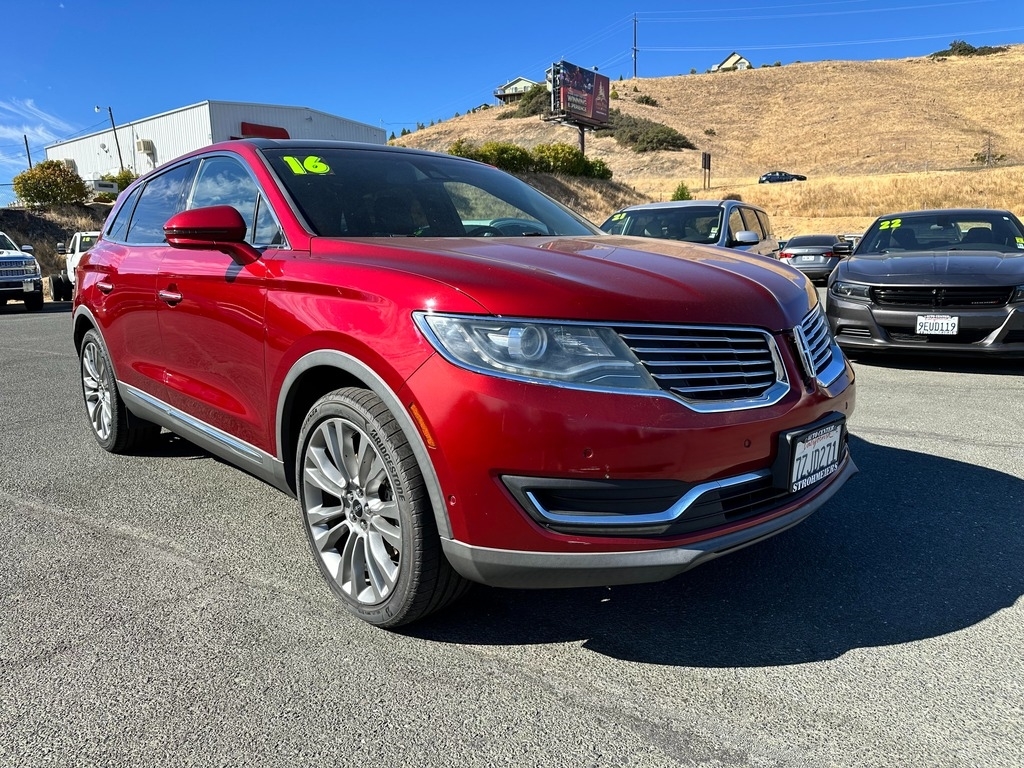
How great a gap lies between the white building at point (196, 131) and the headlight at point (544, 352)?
3793cm

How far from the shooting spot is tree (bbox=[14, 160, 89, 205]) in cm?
2789

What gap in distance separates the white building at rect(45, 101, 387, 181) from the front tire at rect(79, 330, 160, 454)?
114 ft

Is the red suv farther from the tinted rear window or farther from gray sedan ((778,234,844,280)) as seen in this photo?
the tinted rear window

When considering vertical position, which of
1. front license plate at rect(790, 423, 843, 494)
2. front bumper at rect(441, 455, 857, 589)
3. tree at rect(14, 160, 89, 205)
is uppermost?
tree at rect(14, 160, 89, 205)

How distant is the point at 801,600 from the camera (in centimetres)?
261

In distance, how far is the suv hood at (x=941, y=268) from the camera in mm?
6105

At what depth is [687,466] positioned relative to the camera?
81.7 inches

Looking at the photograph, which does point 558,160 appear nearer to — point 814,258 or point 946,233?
point 814,258

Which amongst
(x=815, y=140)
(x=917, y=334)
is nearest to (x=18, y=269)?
(x=917, y=334)

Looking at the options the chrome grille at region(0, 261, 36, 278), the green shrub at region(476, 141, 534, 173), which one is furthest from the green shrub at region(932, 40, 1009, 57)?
the chrome grille at region(0, 261, 36, 278)

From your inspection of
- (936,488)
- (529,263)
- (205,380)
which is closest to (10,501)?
(205,380)

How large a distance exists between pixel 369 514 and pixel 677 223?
6901 millimetres

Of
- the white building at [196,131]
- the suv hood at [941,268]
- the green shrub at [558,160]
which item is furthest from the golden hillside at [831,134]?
the suv hood at [941,268]

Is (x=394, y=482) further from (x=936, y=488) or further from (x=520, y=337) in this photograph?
(x=936, y=488)
